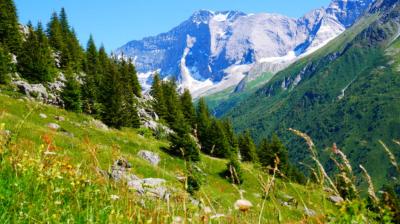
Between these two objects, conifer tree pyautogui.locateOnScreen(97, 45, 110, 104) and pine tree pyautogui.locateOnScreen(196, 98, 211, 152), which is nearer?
conifer tree pyautogui.locateOnScreen(97, 45, 110, 104)

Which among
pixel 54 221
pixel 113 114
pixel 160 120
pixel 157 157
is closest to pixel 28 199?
pixel 54 221

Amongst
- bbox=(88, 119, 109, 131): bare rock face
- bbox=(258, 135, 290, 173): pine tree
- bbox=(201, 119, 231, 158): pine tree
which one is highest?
bbox=(88, 119, 109, 131): bare rock face

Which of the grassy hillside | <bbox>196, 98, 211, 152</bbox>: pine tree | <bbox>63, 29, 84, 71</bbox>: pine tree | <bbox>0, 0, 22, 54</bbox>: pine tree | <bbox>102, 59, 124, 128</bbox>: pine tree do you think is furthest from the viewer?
<bbox>63, 29, 84, 71</bbox>: pine tree

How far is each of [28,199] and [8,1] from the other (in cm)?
8301

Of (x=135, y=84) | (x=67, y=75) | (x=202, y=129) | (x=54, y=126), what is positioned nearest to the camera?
(x=54, y=126)

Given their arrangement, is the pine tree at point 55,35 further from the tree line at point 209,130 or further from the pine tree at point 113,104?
the pine tree at point 113,104

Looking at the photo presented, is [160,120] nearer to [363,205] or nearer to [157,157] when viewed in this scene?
[157,157]

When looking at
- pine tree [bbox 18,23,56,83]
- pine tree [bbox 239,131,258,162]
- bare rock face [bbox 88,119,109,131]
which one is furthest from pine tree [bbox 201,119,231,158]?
pine tree [bbox 18,23,56,83]

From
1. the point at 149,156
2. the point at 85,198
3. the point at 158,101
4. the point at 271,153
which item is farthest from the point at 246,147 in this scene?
the point at 85,198

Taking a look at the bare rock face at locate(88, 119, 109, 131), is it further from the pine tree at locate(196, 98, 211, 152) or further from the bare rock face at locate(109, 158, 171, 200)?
the bare rock face at locate(109, 158, 171, 200)

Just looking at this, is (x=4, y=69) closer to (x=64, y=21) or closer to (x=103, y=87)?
(x=103, y=87)

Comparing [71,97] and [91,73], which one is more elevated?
[91,73]

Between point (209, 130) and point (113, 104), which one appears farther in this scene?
point (209, 130)

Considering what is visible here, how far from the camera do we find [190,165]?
6699 millimetres
